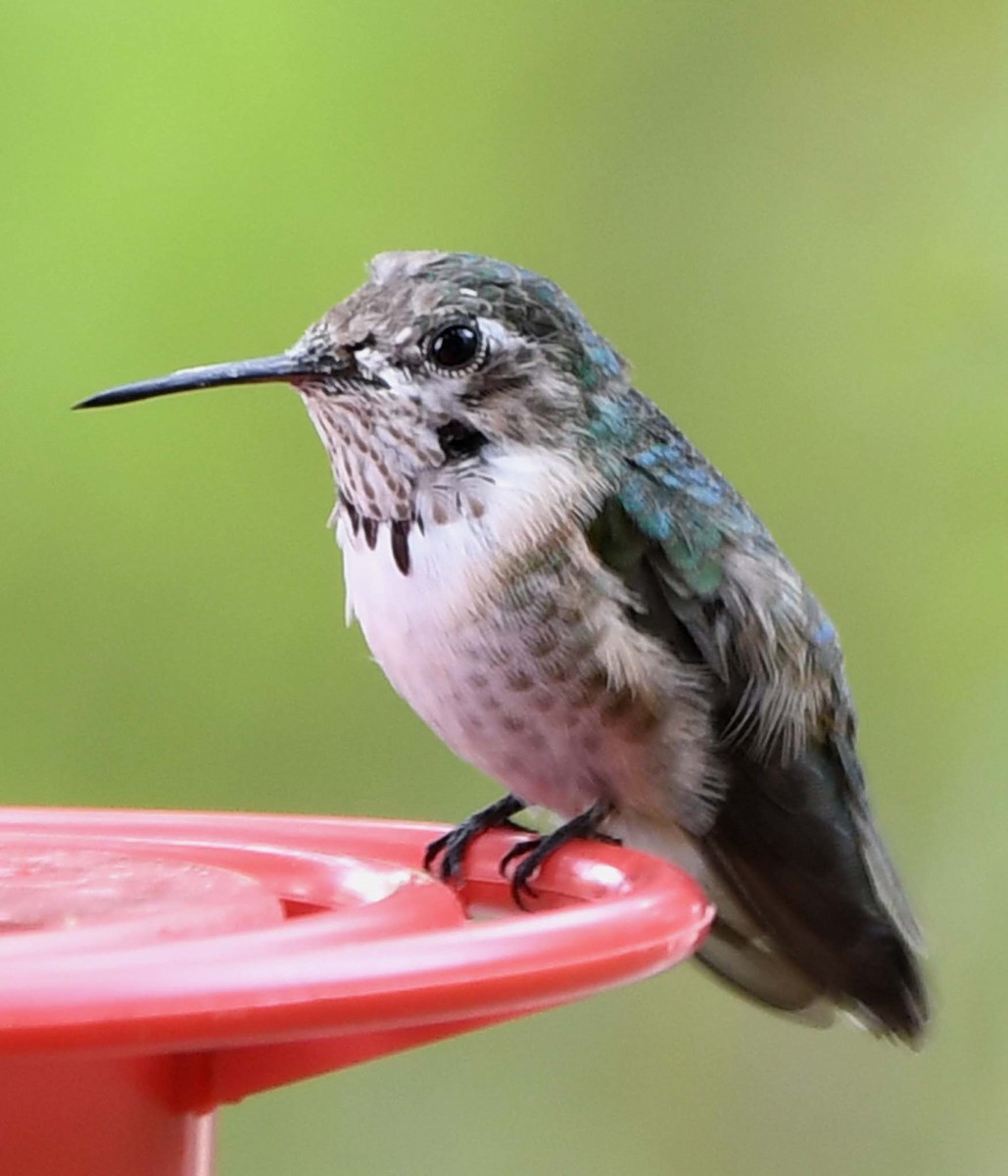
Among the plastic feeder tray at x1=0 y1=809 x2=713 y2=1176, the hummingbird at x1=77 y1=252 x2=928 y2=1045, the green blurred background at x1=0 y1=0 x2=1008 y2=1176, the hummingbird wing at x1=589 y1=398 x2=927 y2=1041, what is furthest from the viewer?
the green blurred background at x1=0 y1=0 x2=1008 y2=1176

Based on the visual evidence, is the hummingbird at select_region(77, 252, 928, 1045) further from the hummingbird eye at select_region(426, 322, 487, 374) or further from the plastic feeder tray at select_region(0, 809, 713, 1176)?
the plastic feeder tray at select_region(0, 809, 713, 1176)

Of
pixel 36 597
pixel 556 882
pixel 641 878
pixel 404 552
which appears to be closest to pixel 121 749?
pixel 36 597

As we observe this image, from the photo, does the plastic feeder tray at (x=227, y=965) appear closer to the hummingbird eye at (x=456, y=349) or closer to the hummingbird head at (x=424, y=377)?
the hummingbird head at (x=424, y=377)

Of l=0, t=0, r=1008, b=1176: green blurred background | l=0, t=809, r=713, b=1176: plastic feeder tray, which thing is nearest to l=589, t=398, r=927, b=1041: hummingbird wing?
l=0, t=809, r=713, b=1176: plastic feeder tray

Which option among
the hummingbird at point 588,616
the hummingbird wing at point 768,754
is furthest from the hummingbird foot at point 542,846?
the hummingbird wing at point 768,754

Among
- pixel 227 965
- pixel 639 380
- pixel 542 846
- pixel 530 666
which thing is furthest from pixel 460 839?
pixel 639 380

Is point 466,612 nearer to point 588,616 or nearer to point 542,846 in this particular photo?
point 588,616
